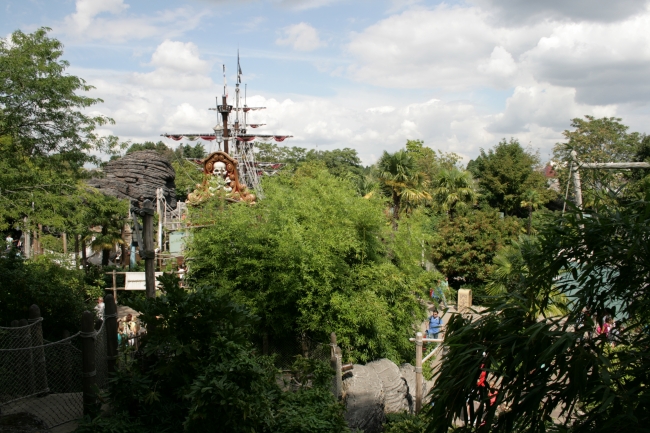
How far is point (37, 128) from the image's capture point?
11.7 meters

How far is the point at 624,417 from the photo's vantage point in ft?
9.06

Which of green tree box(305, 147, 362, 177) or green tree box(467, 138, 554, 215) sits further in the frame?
green tree box(305, 147, 362, 177)

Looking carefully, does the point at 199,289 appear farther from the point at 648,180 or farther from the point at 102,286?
the point at 102,286

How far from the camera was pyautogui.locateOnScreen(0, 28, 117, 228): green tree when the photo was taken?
11.0 m

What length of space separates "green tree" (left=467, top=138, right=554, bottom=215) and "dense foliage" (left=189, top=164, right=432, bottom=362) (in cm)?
2409

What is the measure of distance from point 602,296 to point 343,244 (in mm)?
8946

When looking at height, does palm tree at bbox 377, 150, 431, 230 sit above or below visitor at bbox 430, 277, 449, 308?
above

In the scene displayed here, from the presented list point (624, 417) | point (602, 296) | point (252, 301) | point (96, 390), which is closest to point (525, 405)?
point (624, 417)

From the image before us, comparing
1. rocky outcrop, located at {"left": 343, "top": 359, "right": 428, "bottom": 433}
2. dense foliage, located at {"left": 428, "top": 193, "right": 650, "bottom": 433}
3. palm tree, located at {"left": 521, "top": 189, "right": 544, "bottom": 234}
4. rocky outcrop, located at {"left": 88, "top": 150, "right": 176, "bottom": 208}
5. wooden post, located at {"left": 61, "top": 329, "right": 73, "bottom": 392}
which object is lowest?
rocky outcrop, located at {"left": 343, "top": 359, "right": 428, "bottom": 433}

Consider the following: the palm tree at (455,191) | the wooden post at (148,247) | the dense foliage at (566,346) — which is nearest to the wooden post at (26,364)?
the wooden post at (148,247)

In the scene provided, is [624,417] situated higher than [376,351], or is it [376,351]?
[624,417]

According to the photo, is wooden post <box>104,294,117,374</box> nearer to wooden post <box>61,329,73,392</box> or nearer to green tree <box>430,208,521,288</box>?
wooden post <box>61,329,73,392</box>

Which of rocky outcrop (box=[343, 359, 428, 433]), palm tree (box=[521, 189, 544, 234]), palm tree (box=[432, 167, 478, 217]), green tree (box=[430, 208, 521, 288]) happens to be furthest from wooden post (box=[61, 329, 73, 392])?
palm tree (box=[521, 189, 544, 234])

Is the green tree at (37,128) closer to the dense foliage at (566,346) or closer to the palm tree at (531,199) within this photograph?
the dense foliage at (566,346)
